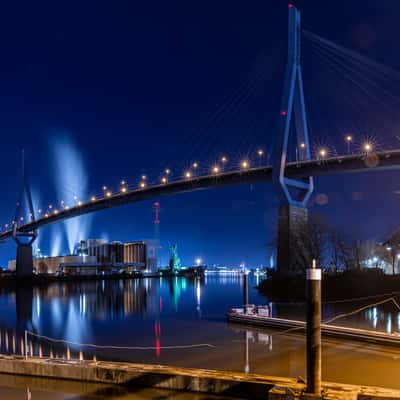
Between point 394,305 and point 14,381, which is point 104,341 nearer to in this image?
point 14,381

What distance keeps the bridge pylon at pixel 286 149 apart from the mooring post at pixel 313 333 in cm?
2048

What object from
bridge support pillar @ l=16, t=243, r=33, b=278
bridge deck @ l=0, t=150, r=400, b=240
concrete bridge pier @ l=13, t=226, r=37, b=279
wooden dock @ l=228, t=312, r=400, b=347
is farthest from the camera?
concrete bridge pier @ l=13, t=226, r=37, b=279

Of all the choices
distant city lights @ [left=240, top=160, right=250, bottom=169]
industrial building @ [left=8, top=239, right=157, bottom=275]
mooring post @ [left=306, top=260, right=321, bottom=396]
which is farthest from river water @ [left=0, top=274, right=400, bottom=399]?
industrial building @ [left=8, top=239, right=157, bottom=275]

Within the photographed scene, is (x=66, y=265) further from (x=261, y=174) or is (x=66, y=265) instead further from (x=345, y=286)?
(x=345, y=286)

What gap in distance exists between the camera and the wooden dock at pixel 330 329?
12.2 m

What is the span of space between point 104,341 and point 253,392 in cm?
924

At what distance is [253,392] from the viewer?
309 inches

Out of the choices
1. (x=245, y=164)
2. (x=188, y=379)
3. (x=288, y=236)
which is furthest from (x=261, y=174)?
(x=188, y=379)

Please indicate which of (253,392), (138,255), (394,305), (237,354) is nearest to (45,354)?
(237,354)

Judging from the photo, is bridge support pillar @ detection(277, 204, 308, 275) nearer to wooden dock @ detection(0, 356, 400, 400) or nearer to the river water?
the river water

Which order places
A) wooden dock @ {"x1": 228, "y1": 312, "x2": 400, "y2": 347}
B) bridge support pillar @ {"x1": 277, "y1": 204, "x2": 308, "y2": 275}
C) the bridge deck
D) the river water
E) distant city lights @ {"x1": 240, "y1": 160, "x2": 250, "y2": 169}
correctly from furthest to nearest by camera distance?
distant city lights @ {"x1": 240, "y1": 160, "x2": 250, "y2": 169}, bridge support pillar @ {"x1": 277, "y1": 204, "x2": 308, "y2": 275}, the bridge deck, wooden dock @ {"x1": 228, "y1": 312, "x2": 400, "y2": 347}, the river water

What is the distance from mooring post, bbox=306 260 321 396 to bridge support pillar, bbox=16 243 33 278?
55417 mm

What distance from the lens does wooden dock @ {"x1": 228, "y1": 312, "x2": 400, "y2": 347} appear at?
1216 cm

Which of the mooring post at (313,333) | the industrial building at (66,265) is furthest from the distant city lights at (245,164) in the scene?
the industrial building at (66,265)
